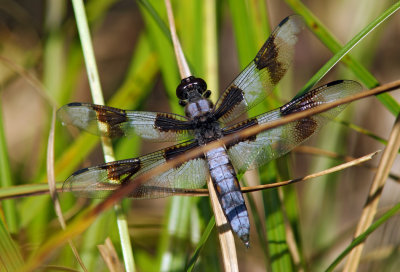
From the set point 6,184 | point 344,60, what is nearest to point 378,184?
point 344,60

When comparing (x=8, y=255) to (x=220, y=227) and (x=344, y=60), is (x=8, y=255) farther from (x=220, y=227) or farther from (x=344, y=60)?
(x=344, y=60)

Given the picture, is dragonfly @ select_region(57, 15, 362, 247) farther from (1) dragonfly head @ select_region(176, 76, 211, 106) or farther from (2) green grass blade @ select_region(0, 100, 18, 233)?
(2) green grass blade @ select_region(0, 100, 18, 233)

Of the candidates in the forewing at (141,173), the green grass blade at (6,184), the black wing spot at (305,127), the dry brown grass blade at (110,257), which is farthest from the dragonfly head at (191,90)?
the green grass blade at (6,184)

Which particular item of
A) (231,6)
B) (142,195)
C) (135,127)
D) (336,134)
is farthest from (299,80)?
(142,195)

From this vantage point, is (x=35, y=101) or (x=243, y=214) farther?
(x=35, y=101)

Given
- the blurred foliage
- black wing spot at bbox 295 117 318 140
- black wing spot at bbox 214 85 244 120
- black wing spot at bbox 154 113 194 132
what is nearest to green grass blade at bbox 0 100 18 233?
the blurred foliage

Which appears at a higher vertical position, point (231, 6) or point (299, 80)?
point (299, 80)

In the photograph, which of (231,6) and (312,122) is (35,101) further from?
(312,122)

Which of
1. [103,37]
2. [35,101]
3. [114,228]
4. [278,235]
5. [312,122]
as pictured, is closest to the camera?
[278,235]
